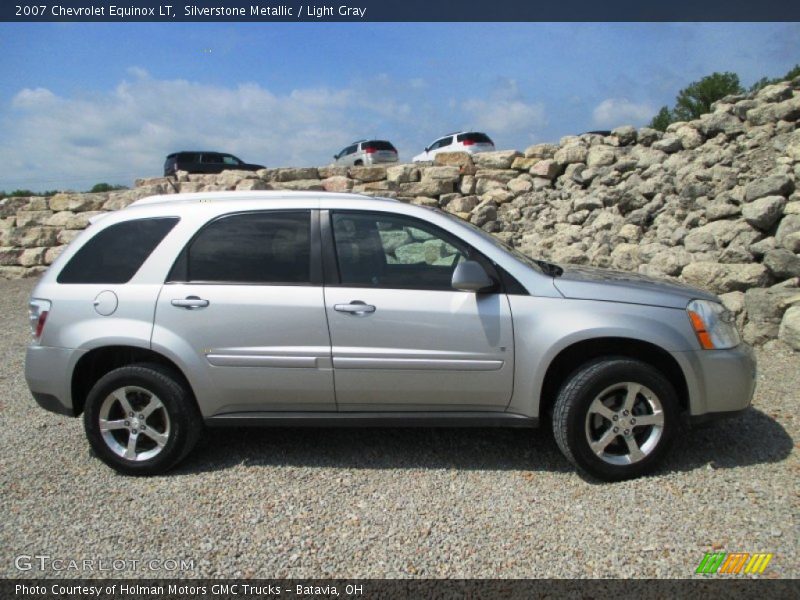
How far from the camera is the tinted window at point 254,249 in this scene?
156 inches

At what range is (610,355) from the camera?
387cm

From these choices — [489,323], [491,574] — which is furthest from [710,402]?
[491,574]

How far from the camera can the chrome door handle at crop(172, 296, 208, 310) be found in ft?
12.7

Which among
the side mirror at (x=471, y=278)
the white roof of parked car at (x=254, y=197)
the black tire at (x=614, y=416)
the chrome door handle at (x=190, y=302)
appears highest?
the white roof of parked car at (x=254, y=197)

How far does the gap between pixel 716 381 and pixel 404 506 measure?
6.55 feet

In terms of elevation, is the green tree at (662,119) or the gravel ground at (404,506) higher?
the green tree at (662,119)

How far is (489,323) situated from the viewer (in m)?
3.75

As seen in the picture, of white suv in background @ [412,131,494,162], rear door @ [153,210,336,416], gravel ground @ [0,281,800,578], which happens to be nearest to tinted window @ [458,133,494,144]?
white suv in background @ [412,131,494,162]

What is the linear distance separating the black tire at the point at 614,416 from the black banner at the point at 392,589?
95 centimetres

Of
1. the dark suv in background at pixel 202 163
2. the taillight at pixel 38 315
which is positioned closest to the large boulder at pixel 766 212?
the taillight at pixel 38 315

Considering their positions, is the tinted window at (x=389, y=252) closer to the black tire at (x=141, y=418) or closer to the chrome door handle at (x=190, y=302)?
the chrome door handle at (x=190, y=302)

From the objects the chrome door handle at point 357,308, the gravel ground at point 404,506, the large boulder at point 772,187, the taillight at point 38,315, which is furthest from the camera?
the large boulder at point 772,187

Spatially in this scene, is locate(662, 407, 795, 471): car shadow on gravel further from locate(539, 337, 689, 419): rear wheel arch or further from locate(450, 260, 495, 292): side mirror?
locate(450, 260, 495, 292): side mirror

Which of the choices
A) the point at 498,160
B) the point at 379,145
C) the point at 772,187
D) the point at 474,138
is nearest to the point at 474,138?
the point at 474,138
